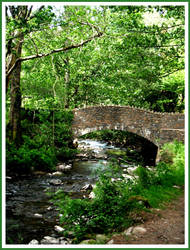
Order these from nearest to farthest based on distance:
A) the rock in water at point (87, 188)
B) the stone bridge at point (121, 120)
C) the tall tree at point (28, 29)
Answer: the tall tree at point (28, 29)
the rock in water at point (87, 188)
the stone bridge at point (121, 120)

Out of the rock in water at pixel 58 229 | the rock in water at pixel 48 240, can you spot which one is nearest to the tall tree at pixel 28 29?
the rock in water at pixel 58 229

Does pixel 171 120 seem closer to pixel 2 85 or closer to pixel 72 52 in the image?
pixel 72 52

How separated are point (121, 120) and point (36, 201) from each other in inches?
245

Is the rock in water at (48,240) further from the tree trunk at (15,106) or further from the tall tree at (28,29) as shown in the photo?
the tree trunk at (15,106)

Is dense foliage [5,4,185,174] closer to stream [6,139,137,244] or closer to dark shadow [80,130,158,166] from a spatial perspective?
stream [6,139,137,244]

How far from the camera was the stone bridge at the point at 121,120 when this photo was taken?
11312mm

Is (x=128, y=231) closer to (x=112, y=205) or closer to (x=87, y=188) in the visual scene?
(x=112, y=205)

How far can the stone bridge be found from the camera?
1131 cm

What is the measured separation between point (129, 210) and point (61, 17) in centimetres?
509

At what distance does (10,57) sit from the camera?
20.3 feet

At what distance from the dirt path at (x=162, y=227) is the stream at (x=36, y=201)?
167 centimetres

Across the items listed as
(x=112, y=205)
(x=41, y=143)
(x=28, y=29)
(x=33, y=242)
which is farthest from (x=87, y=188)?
(x=28, y=29)

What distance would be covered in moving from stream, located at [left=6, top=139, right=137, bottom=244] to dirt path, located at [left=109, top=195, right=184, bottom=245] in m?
1.67

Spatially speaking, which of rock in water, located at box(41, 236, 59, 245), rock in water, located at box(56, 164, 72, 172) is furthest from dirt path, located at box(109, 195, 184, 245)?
rock in water, located at box(56, 164, 72, 172)
